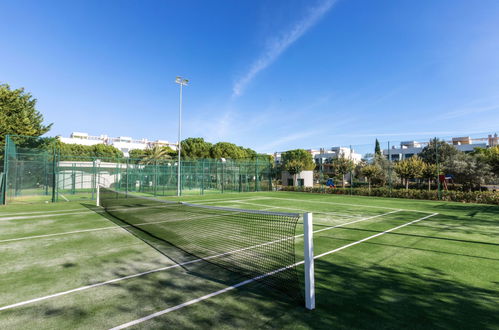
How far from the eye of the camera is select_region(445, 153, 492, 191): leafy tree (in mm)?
31500

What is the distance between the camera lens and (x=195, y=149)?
5172 centimetres

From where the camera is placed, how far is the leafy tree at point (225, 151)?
53188 millimetres

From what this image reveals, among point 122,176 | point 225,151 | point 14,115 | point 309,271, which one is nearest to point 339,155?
point 225,151

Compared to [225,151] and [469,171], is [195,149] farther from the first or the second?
[469,171]

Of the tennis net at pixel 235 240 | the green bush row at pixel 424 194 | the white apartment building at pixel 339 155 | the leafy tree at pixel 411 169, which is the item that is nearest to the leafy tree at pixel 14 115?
the tennis net at pixel 235 240

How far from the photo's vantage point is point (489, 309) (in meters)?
3.69

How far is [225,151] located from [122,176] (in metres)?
27.8

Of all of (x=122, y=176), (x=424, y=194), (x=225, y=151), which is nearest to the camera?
(x=424, y=194)

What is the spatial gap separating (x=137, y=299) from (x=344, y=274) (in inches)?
155

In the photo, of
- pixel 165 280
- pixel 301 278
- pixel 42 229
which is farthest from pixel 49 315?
pixel 42 229

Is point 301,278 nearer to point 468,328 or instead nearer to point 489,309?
point 468,328

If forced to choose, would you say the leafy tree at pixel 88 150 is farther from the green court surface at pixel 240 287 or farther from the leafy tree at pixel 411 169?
the green court surface at pixel 240 287

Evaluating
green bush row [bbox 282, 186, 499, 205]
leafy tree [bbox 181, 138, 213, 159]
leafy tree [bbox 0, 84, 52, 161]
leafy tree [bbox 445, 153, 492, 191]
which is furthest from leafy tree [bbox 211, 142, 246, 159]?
leafy tree [bbox 445, 153, 492, 191]

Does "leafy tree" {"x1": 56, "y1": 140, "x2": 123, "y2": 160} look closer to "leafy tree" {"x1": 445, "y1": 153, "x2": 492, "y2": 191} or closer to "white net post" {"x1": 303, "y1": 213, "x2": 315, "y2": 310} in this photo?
"white net post" {"x1": 303, "y1": 213, "x2": 315, "y2": 310}
